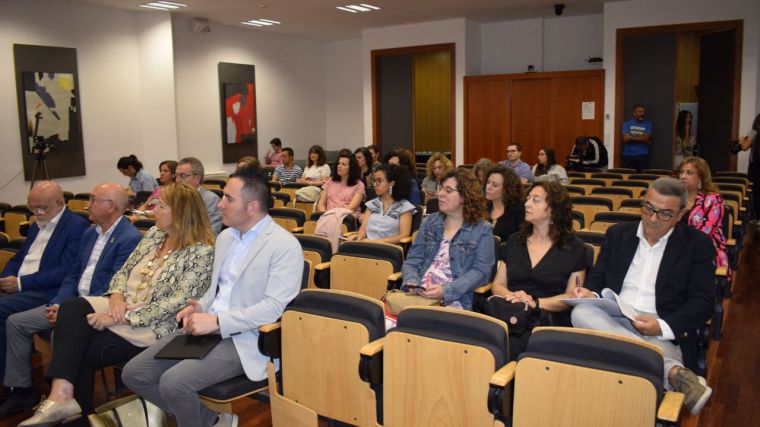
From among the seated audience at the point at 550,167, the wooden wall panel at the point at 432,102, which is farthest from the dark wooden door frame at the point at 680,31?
the wooden wall panel at the point at 432,102

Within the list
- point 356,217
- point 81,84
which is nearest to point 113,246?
point 356,217

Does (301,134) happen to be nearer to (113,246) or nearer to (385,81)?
(385,81)

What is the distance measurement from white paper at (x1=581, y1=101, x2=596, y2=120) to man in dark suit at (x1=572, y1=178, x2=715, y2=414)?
30.2 ft

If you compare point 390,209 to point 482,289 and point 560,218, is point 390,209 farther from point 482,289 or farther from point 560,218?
point 560,218

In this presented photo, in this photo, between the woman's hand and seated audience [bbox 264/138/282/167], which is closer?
the woman's hand

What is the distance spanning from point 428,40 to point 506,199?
8938 millimetres

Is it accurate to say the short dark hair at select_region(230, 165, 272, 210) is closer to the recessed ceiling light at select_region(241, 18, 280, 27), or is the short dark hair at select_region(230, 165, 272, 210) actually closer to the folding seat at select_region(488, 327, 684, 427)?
the folding seat at select_region(488, 327, 684, 427)

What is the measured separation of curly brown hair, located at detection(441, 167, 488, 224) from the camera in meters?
3.80

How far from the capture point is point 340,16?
12.3m

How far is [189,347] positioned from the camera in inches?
119

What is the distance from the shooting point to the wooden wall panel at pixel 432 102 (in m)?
14.8

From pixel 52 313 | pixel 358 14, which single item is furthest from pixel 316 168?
pixel 52 313

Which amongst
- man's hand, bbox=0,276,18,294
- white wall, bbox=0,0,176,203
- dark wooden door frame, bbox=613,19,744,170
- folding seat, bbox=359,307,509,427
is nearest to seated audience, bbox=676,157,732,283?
folding seat, bbox=359,307,509,427

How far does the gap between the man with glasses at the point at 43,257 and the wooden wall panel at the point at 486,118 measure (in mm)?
9878
